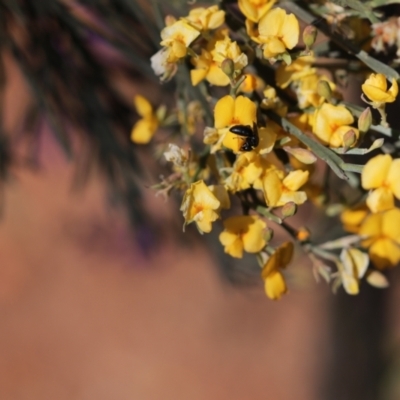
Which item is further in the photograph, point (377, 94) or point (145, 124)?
point (145, 124)

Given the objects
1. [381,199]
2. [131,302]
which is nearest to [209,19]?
[381,199]

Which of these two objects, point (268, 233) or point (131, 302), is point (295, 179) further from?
point (131, 302)

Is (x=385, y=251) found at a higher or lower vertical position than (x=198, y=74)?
lower

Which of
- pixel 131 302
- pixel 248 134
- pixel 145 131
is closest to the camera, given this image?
pixel 248 134

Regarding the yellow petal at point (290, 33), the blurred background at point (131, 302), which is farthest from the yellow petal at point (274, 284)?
the blurred background at point (131, 302)

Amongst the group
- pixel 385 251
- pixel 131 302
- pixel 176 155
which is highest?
pixel 176 155

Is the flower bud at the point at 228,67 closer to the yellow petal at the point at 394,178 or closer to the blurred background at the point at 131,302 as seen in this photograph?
the yellow petal at the point at 394,178

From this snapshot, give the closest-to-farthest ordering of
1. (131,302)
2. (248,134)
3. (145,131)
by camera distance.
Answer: (248,134) < (145,131) < (131,302)
